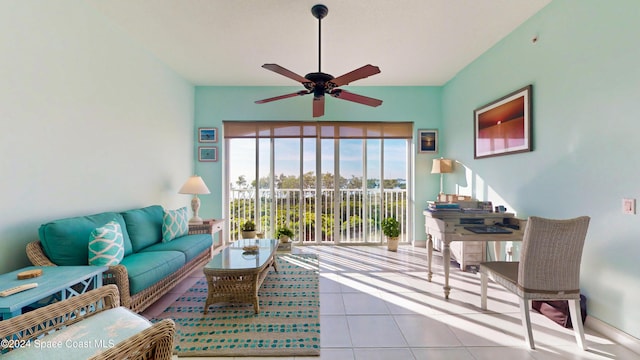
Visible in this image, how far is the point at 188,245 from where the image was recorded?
2.90m

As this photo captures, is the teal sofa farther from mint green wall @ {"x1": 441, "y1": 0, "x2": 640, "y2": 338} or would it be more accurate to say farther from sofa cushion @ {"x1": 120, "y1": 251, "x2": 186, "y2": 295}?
mint green wall @ {"x1": 441, "y1": 0, "x2": 640, "y2": 338}

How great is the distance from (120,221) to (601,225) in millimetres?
4281

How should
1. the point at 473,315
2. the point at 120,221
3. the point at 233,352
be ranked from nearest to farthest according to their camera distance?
1. the point at 233,352
2. the point at 473,315
3. the point at 120,221

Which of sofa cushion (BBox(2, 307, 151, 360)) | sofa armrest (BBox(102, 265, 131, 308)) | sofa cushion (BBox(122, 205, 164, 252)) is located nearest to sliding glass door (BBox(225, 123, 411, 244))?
sofa cushion (BBox(122, 205, 164, 252))

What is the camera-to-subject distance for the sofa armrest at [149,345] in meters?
0.89

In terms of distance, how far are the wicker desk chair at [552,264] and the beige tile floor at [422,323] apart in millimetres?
172

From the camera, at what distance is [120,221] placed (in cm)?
262

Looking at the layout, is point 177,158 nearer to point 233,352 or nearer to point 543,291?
point 233,352

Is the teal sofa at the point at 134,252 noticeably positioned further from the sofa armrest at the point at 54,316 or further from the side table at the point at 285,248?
the side table at the point at 285,248

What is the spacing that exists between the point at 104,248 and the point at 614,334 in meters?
3.96

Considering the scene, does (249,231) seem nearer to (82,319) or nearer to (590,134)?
(82,319)

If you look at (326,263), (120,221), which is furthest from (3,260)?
(326,263)

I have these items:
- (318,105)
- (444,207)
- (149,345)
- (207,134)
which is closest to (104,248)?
(149,345)

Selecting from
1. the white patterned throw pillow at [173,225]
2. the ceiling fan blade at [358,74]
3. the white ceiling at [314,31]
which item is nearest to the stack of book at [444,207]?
the ceiling fan blade at [358,74]
